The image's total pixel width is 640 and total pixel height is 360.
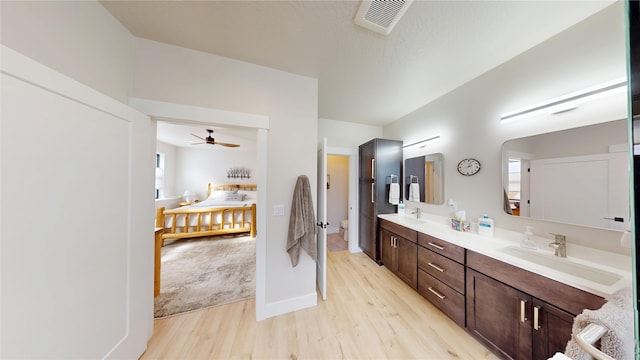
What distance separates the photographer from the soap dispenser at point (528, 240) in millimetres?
1514

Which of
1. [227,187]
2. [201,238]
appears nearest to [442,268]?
[201,238]

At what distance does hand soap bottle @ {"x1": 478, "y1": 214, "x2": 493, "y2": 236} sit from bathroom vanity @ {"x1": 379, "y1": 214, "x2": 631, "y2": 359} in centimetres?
7

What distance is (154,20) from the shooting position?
132 centimetres

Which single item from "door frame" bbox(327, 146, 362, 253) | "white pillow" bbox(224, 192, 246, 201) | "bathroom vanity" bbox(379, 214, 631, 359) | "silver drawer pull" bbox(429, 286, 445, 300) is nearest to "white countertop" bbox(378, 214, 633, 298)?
"bathroom vanity" bbox(379, 214, 631, 359)

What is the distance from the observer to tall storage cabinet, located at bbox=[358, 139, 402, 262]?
290cm

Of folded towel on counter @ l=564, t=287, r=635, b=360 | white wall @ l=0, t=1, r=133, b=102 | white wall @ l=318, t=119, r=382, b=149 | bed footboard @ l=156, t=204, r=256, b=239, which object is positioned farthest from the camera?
bed footboard @ l=156, t=204, r=256, b=239

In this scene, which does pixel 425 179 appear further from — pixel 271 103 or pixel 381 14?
pixel 271 103

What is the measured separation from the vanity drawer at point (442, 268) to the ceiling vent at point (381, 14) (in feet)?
6.92

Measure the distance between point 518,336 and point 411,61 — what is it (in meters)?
2.38

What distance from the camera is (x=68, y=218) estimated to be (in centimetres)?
93

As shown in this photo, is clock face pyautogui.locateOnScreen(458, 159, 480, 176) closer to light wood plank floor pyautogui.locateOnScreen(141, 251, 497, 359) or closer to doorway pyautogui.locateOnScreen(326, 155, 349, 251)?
light wood plank floor pyautogui.locateOnScreen(141, 251, 497, 359)

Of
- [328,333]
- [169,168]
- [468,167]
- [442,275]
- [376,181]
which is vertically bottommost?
[328,333]

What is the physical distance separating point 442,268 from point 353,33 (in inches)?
91.1

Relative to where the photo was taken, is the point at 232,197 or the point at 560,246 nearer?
the point at 560,246
